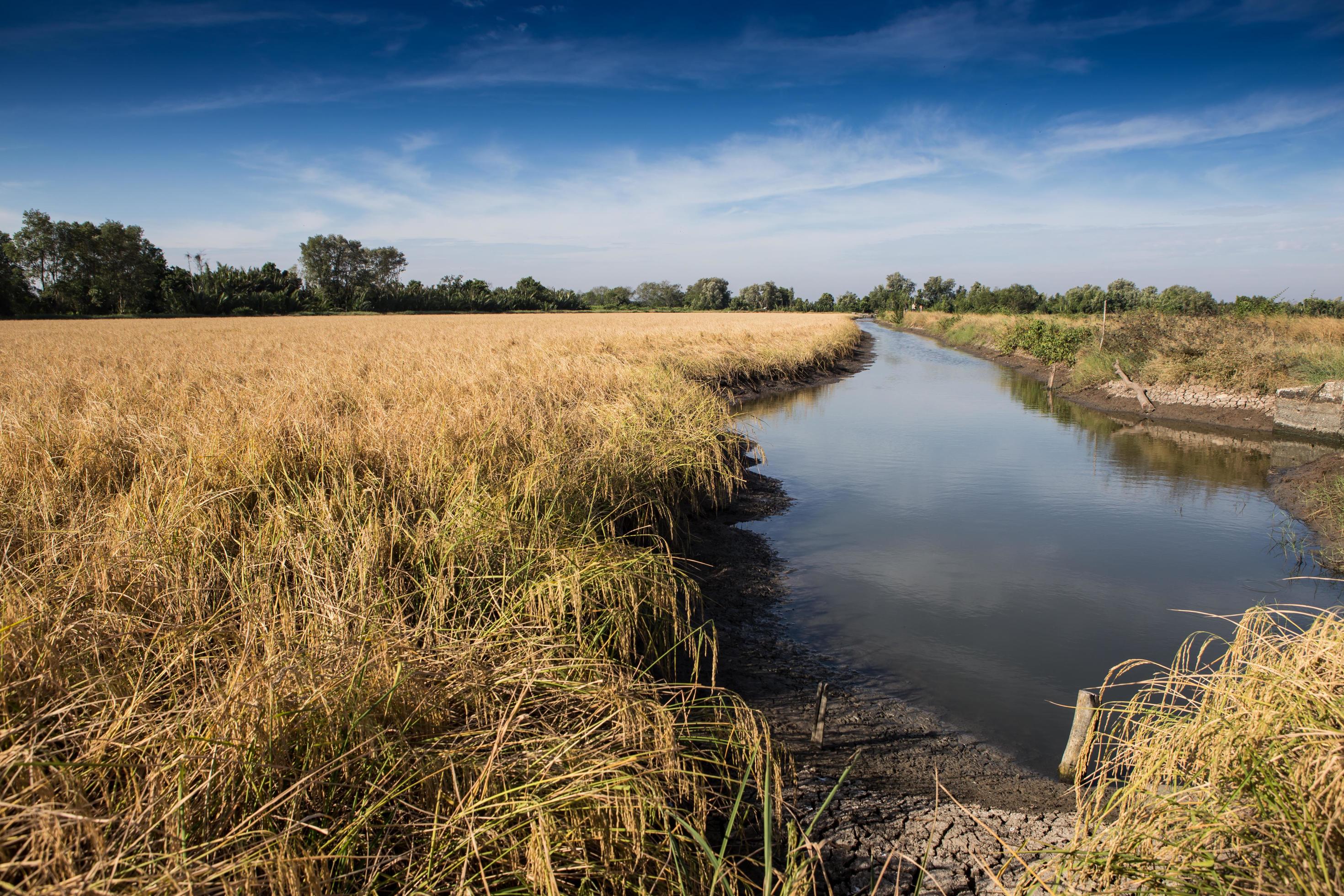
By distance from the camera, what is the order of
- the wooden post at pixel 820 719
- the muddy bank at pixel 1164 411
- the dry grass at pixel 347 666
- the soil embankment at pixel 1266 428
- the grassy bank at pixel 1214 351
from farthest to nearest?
the grassy bank at pixel 1214 351
the muddy bank at pixel 1164 411
the soil embankment at pixel 1266 428
the wooden post at pixel 820 719
the dry grass at pixel 347 666

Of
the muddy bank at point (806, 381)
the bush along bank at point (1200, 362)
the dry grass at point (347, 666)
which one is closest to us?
the dry grass at point (347, 666)

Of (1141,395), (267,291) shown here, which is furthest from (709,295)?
(1141,395)

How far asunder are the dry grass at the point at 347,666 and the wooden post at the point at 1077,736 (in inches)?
66.0

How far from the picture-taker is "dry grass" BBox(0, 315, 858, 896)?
5.99ft

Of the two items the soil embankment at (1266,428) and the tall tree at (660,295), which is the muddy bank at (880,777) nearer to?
the soil embankment at (1266,428)

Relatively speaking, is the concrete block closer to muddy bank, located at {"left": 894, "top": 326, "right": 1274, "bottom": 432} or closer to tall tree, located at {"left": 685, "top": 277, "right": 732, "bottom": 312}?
muddy bank, located at {"left": 894, "top": 326, "right": 1274, "bottom": 432}

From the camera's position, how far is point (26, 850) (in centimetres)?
157

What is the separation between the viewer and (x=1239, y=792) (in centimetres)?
208

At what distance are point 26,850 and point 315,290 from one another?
234 ft

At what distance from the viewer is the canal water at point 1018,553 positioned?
4719 mm

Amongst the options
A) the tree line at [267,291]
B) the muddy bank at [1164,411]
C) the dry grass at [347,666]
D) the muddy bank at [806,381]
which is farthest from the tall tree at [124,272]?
the muddy bank at [1164,411]

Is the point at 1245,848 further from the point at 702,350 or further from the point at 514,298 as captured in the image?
the point at 514,298

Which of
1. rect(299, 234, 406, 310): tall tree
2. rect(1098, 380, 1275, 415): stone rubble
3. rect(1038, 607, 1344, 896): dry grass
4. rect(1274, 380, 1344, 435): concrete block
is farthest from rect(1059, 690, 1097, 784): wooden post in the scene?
rect(299, 234, 406, 310): tall tree

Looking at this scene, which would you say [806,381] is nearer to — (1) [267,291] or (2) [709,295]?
(1) [267,291]
